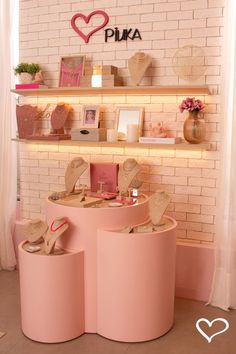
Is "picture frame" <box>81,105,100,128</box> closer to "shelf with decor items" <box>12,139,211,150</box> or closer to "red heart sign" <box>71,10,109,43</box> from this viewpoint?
"shelf with decor items" <box>12,139,211,150</box>

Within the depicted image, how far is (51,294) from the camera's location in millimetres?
2582

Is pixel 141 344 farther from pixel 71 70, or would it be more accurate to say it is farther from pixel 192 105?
pixel 71 70

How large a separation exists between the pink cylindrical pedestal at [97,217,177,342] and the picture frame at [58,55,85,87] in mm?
1390

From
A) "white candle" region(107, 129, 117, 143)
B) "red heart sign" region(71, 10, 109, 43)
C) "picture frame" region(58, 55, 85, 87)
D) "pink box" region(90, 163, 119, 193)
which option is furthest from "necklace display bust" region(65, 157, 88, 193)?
"red heart sign" region(71, 10, 109, 43)

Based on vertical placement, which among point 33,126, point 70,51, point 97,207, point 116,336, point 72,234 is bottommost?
point 116,336

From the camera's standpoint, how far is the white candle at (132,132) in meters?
3.19

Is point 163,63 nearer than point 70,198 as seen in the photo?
No

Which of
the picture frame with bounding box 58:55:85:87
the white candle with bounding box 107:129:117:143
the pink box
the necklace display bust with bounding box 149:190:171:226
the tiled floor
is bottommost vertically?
the tiled floor

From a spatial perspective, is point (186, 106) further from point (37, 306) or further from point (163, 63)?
point (37, 306)

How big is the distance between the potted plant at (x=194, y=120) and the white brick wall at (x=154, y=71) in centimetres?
15

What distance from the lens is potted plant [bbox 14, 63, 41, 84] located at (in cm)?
354

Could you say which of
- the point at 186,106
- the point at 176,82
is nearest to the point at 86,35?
the point at 176,82

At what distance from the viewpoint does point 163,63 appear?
10.6 feet

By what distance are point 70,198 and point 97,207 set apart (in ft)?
1.05
